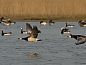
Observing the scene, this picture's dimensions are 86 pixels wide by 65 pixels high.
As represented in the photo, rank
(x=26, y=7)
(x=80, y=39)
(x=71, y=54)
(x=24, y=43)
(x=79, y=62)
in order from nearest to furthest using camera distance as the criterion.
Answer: (x=79, y=62) < (x=71, y=54) < (x=80, y=39) < (x=24, y=43) < (x=26, y=7)

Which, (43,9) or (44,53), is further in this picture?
(43,9)

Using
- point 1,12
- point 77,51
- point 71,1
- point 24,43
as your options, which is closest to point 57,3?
point 71,1

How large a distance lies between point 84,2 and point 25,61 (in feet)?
117

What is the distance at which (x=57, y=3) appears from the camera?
5266cm

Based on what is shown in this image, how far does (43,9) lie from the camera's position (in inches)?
1976

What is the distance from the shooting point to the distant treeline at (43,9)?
48500 millimetres

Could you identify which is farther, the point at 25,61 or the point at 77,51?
the point at 77,51

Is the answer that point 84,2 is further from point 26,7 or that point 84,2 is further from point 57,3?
point 26,7

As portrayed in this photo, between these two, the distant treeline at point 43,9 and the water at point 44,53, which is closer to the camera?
the water at point 44,53

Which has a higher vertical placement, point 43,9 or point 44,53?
point 43,9

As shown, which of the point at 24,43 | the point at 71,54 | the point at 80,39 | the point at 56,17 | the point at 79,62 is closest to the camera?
the point at 79,62

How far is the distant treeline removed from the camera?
48.5m

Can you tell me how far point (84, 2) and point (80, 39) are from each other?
3205 cm

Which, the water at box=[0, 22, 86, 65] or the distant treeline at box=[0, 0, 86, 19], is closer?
the water at box=[0, 22, 86, 65]
